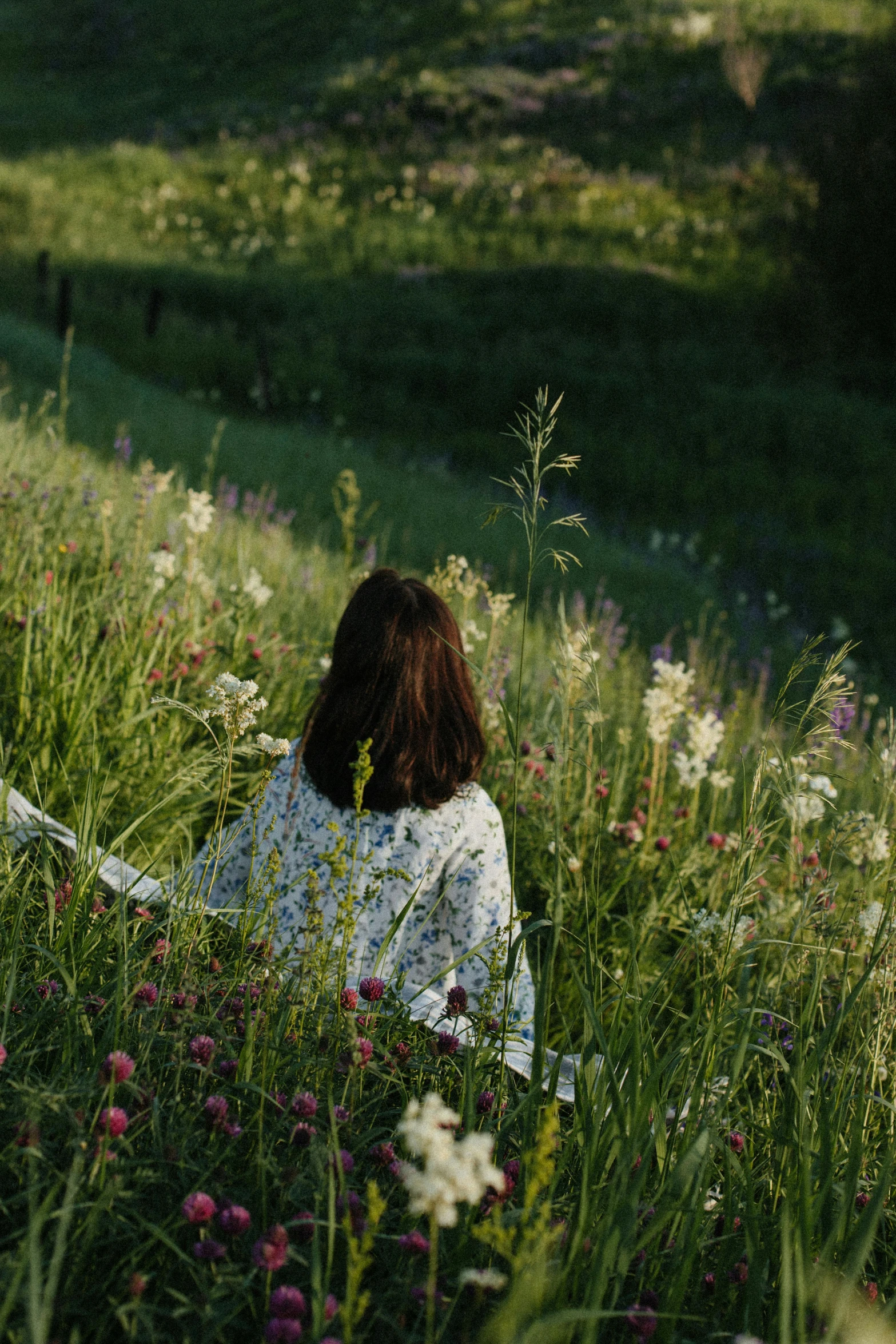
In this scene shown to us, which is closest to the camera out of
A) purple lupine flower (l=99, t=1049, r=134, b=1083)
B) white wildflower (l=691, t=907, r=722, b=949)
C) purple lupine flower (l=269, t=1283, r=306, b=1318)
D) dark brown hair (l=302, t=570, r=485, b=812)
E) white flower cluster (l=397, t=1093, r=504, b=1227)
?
white flower cluster (l=397, t=1093, r=504, b=1227)

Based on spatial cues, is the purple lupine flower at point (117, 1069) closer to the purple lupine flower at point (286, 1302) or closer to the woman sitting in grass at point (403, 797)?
the purple lupine flower at point (286, 1302)

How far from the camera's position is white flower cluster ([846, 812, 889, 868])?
218 cm

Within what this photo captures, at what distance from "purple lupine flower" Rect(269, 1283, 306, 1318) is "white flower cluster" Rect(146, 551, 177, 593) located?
7.54ft

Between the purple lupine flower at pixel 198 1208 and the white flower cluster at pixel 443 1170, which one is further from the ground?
the white flower cluster at pixel 443 1170

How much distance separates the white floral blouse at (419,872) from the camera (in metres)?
2.59

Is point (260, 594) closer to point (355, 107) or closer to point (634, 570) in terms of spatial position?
point (634, 570)

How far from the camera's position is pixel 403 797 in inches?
101

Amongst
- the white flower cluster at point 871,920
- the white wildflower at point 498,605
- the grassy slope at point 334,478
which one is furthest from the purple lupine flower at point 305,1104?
the grassy slope at point 334,478

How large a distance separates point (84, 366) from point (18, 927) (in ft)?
42.5

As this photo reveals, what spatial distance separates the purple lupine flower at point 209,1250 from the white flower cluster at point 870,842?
1.38 m

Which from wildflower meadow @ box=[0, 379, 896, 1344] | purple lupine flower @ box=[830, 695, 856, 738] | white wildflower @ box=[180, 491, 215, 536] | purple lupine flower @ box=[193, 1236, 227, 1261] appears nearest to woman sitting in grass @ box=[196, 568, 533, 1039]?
wildflower meadow @ box=[0, 379, 896, 1344]

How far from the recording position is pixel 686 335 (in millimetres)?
17422

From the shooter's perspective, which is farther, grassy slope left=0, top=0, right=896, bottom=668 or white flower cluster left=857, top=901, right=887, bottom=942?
grassy slope left=0, top=0, right=896, bottom=668

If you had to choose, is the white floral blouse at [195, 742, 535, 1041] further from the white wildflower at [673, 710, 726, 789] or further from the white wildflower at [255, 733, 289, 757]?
the white wildflower at [255, 733, 289, 757]
